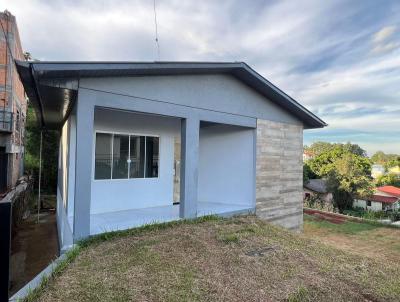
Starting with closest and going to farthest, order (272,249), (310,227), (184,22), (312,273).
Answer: (312,273) < (272,249) < (184,22) < (310,227)

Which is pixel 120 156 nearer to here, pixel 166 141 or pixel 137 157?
pixel 137 157

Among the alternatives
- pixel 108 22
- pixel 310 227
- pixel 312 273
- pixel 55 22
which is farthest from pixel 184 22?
pixel 310 227

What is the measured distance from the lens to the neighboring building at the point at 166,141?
17.8 ft

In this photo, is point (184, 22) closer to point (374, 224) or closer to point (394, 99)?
point (374, 224)

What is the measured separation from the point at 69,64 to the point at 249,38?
28.7ft

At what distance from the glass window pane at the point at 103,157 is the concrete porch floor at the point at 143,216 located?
1.13 meters

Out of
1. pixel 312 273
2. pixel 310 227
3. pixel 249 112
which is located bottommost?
pixel 310 227

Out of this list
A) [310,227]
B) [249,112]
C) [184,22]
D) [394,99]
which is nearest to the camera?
[249,112]

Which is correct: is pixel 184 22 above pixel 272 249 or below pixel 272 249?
above

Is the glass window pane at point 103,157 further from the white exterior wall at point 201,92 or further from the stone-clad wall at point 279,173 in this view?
the stone-clad wall at point 279,173

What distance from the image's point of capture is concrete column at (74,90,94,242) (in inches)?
209

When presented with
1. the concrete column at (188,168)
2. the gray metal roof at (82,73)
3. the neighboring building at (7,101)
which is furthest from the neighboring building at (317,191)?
the neighboring building at (7,101)

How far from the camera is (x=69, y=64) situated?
4902 mm

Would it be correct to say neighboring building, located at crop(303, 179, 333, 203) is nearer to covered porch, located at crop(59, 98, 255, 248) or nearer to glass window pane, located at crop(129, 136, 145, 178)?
covered porch, located at crop(59, 98, 255, 248)
